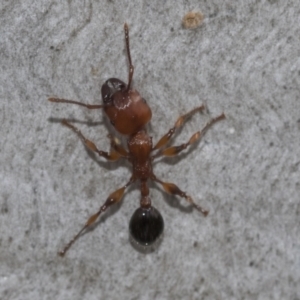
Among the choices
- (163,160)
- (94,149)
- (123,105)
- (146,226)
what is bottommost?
Answer: (146,226)

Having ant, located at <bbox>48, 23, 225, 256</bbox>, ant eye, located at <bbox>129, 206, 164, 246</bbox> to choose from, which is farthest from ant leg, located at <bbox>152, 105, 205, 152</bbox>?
ant eye, located at <bbox>129, 206, 164, 246</bbox>

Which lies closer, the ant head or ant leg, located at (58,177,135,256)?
the ant head

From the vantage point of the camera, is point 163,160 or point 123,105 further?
point 163,160

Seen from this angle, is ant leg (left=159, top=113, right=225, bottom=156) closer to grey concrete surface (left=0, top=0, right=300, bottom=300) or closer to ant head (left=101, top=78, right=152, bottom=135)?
grey concrete surface (left=0, top=0, right=300, bottom=300)

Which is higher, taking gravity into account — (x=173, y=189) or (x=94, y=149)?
(x=94, y=149)

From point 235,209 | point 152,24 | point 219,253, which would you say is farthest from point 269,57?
point 219,253

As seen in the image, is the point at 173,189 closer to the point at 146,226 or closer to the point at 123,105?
the point at 146,226

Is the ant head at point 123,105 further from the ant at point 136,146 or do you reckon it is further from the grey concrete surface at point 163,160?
Answer: the grey concrete surface at point 163,160

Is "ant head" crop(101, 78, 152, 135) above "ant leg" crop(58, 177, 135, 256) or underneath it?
above

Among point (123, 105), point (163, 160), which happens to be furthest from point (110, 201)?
point (123, 105)
